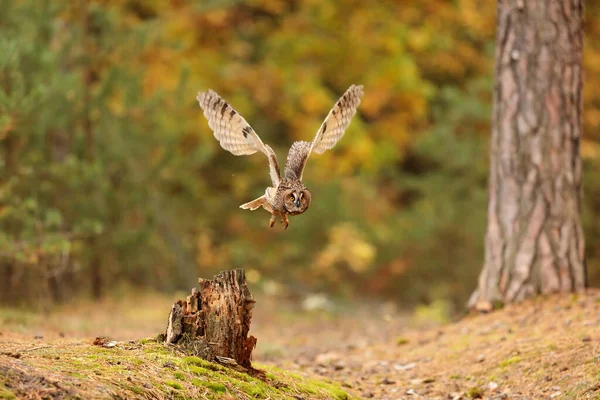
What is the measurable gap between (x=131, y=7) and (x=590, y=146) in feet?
26.4

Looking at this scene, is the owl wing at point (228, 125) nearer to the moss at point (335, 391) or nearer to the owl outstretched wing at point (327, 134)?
the owl outstretched wing at point (327, 134)

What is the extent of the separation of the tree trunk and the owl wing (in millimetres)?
3382

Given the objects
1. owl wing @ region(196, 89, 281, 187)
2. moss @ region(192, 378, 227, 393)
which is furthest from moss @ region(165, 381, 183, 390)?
owl wing @ region(196, 89, 281, 187)

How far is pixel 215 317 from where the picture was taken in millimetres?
5250

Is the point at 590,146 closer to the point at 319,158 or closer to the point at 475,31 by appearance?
the point at 475,31

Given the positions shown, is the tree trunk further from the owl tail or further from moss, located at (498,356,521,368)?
the owl tail

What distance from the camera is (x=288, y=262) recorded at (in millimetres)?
14516

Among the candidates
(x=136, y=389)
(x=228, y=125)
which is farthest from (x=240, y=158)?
(x=136, y=389)

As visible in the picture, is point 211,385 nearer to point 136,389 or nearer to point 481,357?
point 136,389

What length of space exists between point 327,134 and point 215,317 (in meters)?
1.35

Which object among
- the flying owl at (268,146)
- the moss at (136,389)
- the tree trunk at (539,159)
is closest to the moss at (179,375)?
the moss at (136,389)

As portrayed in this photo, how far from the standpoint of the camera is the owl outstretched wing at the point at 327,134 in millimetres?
5316

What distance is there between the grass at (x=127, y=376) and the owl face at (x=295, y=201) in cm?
104

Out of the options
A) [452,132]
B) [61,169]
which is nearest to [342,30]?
[452,132]
